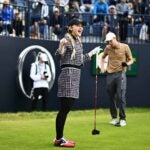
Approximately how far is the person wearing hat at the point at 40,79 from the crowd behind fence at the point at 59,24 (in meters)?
0.98

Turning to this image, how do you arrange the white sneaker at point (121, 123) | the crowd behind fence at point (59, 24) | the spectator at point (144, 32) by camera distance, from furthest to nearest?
the spectator at point (144, 32) → the crowd behind fence at point (59, 24) → the white sneaker at point (121, 123)

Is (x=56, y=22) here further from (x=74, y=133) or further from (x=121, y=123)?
(x=74, y=133)

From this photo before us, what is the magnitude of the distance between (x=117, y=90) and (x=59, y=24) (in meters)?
5.82

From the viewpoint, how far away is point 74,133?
1231 centimetres

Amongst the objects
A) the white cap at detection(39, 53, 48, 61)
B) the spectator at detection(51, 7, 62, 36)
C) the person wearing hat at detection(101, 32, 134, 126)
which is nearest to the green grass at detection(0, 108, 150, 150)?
the person wearing hat at detection(101, 32, 134, 126)

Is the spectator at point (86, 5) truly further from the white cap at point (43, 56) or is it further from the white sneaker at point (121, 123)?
the white sneaker at point (121, 123)

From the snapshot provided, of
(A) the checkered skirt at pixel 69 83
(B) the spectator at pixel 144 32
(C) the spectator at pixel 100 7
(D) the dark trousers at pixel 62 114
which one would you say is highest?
(C) the spectator at pixel 100 7

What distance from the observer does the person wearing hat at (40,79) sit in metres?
18.0

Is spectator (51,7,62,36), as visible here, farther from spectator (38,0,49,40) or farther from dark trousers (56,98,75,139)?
dark trousers (56,98,75,139)

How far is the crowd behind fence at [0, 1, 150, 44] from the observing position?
18.0 metres

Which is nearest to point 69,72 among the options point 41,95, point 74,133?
point 74,133

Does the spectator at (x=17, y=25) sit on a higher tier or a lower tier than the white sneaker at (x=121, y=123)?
higher

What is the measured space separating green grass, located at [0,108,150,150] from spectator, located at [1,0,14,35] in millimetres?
2716

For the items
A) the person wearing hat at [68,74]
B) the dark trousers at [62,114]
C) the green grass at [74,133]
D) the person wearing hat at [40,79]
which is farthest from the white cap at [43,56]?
the dark trousers at [62,114]
